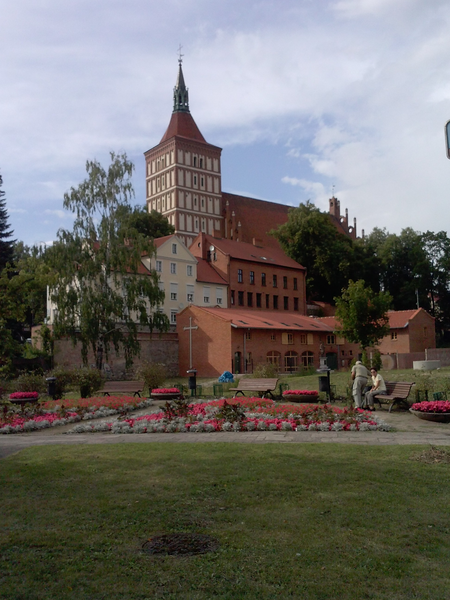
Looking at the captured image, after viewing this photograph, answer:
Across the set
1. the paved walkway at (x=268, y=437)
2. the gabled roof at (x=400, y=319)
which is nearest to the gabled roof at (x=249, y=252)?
the gabled roof at (x=400, y=319)

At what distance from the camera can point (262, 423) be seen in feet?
43.6

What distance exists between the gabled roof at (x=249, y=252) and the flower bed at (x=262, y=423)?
4769cm

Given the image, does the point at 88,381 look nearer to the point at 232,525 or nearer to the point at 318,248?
the point at 232,525

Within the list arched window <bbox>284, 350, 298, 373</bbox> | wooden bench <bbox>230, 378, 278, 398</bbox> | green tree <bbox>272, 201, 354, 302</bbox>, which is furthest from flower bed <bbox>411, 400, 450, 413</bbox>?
green tree <bbox>272, 201, 354, 302</bbox>

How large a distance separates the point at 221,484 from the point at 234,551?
2.35 metres

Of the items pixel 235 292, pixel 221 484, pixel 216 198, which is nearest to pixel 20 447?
pixel 221 484

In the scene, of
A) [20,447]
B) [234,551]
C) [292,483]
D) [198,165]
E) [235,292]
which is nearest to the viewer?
[234,551]

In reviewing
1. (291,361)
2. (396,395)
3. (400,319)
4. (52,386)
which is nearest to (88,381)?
(52,386)

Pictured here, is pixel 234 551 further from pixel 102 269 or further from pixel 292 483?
pixel 102 269

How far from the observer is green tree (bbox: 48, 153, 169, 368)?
33.8 m

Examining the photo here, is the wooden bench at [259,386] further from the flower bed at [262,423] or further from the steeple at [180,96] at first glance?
the steeple at [180,96]

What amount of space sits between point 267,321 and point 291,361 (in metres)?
4.08

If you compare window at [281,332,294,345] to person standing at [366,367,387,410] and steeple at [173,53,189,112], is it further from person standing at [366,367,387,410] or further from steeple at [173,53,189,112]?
steeple at [173,53,189,112]

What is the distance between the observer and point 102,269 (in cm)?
3481
